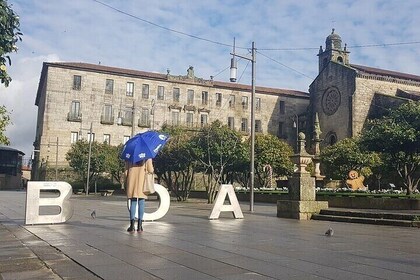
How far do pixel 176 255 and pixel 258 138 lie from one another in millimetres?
37926

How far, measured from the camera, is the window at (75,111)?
60478mm

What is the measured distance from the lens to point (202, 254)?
22.6 feet

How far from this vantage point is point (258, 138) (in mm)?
44250

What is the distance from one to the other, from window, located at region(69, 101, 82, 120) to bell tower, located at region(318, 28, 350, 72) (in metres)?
36.0

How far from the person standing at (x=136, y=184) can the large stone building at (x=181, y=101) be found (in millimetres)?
48829

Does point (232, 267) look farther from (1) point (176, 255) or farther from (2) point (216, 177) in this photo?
(2) point (216, 177)

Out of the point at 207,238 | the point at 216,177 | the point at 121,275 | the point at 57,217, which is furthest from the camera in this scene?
the point at 216,177

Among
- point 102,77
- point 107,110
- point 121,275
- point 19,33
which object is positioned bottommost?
point 121,275

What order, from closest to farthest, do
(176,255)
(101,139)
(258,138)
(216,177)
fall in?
(176,255) < (216,177) < (258,138) < (101,139)

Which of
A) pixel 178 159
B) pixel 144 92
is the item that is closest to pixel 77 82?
pixel 144 92

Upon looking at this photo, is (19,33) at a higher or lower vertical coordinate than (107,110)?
lower

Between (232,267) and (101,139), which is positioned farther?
(101,139)

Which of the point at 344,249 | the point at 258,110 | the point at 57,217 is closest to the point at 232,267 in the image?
the point at 344,249

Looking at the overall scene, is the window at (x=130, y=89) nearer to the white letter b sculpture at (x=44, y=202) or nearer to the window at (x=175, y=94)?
the window at (x=175, y=94)
